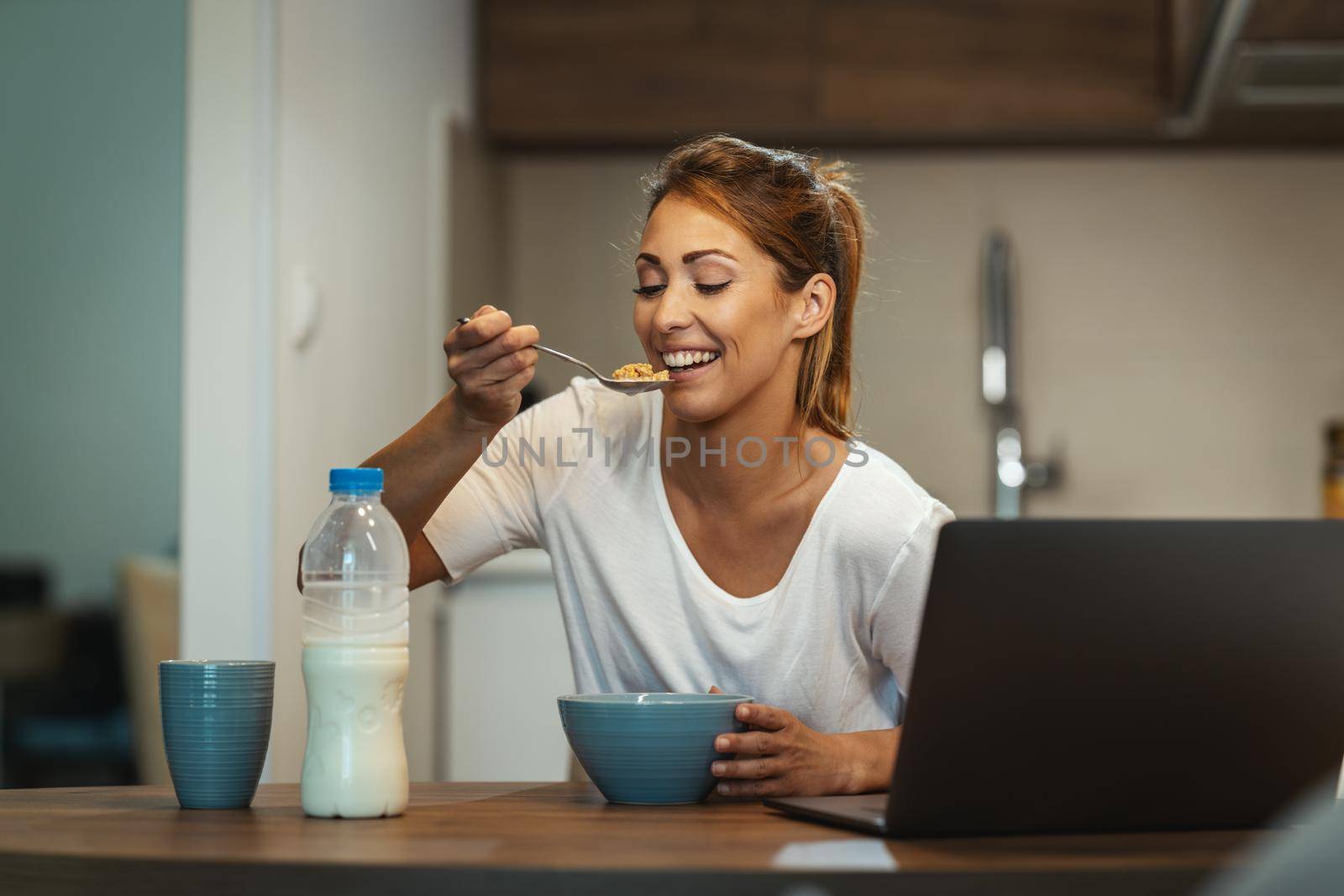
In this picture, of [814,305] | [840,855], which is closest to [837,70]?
[814,305]

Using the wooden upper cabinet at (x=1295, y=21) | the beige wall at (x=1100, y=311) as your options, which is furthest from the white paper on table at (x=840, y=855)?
the beige wall at (x=1100, y=311)

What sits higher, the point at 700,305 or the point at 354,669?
the point at 700,305

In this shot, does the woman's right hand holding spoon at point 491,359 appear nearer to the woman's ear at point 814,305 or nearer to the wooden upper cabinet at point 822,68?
the woman's ear at point 814,305

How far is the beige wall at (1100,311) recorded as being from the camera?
11.0ft

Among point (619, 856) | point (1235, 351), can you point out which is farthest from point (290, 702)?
point (1235, 351)

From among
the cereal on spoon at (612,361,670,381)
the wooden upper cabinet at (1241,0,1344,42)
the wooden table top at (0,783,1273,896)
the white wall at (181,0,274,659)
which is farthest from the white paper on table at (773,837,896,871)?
the wooden upper cabinet at (1241,0,1344,42)

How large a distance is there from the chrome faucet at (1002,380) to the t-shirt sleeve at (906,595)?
2066mm

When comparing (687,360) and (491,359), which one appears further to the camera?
(687,360)

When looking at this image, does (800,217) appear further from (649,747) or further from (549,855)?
(549,855)

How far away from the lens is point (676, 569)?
1.37 meters

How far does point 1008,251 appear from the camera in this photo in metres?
3.41

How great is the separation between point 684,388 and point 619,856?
2.29 ft

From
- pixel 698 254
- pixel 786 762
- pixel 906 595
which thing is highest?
pixel 698 254

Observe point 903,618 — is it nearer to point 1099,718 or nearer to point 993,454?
point 1099,718
